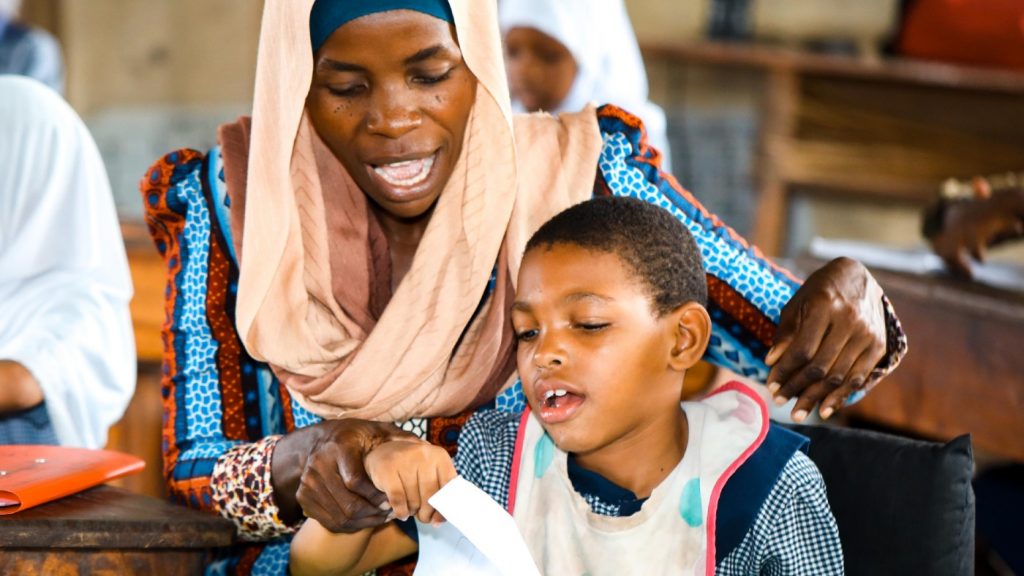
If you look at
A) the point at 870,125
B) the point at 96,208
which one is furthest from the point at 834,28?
the point at 96,208

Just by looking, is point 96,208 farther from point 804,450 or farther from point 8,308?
point 804,450

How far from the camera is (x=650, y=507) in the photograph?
2.06m

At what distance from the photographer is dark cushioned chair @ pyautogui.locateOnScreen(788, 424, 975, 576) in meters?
2.07

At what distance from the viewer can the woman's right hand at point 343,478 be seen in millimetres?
1888

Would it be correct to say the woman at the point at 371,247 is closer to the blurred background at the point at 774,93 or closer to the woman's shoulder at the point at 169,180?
the woman's shoulder at the point at 169,180

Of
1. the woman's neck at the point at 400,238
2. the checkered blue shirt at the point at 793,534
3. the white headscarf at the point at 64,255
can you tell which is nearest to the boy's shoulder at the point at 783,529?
the checkered blue shirt at the point at 793,534

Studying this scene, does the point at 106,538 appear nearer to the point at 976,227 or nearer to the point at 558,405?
the point at 558,405

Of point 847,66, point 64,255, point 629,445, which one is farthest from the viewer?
point 847,66

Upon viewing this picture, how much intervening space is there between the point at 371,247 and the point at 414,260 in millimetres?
167

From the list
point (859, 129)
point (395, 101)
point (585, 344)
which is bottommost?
point (859, 129)

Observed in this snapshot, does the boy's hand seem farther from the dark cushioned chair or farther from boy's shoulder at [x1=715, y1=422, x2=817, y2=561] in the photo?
the dark cushioned chair

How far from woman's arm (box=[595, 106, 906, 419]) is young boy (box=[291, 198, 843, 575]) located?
108 millimetres

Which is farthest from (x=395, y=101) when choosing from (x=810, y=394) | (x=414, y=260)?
(x=810, y=394)

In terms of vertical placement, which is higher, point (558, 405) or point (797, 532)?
point (558, 405)
